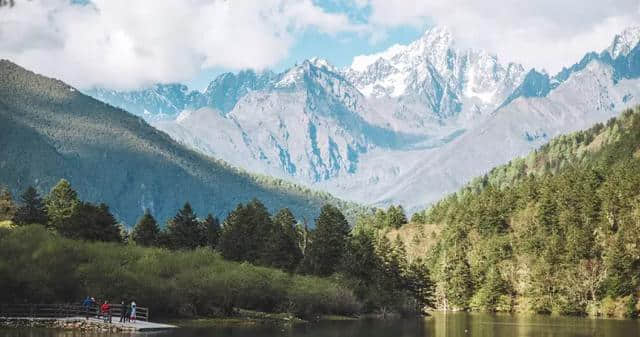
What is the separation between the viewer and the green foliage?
99.5 metres

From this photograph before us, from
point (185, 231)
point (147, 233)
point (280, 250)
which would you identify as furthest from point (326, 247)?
point (147, 233)

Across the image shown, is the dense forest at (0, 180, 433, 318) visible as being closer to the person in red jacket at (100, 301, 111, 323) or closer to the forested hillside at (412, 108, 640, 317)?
the person in red jacket at (100, 301, 111, 323)

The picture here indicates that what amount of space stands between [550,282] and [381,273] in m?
36.9

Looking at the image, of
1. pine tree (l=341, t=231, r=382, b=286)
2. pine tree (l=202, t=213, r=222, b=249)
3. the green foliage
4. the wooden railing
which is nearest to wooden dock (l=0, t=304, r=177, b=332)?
the wooden railing

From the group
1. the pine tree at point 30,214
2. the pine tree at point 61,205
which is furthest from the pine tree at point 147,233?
the pine tree at point 30,214

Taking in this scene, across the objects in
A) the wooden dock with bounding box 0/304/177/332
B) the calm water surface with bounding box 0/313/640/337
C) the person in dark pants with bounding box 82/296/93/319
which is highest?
the person in dark pants with bounding box 82/296/93/319

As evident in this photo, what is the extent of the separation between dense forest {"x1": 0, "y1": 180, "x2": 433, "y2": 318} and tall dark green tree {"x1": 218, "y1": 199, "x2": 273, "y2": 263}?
0.23 metres

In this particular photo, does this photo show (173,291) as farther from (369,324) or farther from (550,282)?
(550,282)

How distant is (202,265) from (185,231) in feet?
165

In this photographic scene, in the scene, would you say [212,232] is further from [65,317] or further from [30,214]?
[65,317]

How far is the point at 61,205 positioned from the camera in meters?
166

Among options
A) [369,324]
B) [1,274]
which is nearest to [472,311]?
[369,324]

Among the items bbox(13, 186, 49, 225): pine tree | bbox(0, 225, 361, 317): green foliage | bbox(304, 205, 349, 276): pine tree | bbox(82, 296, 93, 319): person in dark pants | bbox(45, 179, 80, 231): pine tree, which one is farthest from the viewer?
bbox(304, 205, 349, 276): pine tree

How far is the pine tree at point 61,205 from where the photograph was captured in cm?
15275
